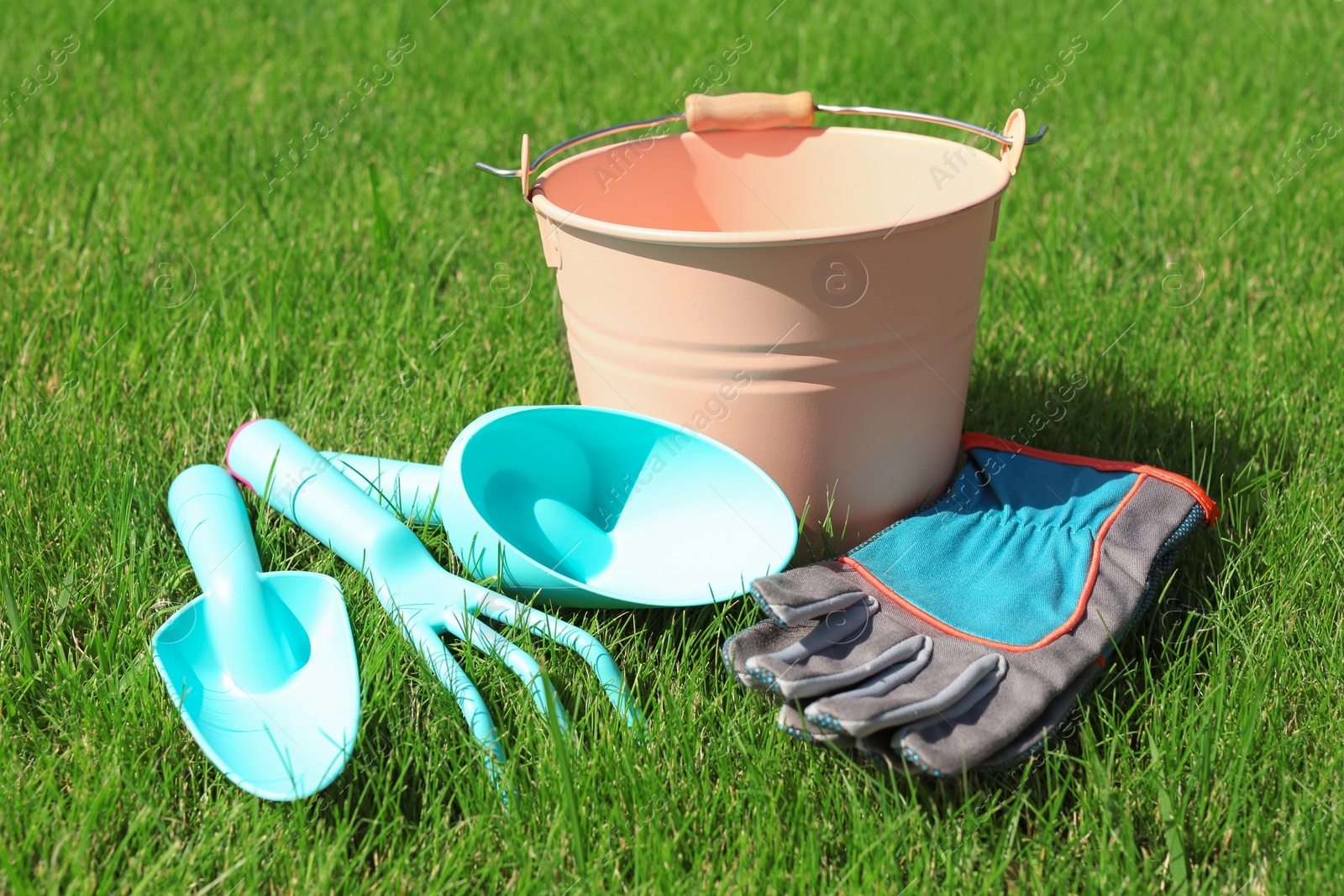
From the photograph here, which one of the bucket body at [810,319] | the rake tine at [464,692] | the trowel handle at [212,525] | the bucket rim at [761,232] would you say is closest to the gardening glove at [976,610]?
the bucket body at [810,319]

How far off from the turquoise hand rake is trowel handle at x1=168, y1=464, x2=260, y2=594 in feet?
0.16

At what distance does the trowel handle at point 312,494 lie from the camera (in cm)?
131

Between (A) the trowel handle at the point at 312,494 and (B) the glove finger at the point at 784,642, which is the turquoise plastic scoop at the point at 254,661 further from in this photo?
(B) the glove finger at the point at 784,642

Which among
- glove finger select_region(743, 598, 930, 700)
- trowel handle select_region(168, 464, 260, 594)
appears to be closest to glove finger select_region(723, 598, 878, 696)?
glove finger select_region(743, 598, 930, 700)

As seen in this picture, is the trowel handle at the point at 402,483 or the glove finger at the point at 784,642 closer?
the glove finger at the point at 784,642

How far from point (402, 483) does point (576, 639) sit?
397 millimetres

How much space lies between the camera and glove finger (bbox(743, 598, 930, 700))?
42.5 inches

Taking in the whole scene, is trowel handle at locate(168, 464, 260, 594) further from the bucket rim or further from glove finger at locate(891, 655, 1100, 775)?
glove finger at locate(891, 655, 1100, 775)

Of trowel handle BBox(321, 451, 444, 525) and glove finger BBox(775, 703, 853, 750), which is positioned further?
trowel handle BBox(321, 451, 444, 525)

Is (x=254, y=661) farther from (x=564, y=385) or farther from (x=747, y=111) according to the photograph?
(x=747, y=111)

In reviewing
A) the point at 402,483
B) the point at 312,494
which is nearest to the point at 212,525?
the point at 312,494

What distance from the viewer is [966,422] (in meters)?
1.72

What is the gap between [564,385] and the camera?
178 cm

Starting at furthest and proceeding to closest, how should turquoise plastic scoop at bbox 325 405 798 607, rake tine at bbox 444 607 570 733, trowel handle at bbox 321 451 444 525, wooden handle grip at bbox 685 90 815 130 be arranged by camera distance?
wooden handle grip at bbox 685 90 815 130 → trowel handle at bbox 321 451 444 525 → turquoise plastic scoop at bbox 325 405 798 607 → rake tine at bbox 444 607 570 733
